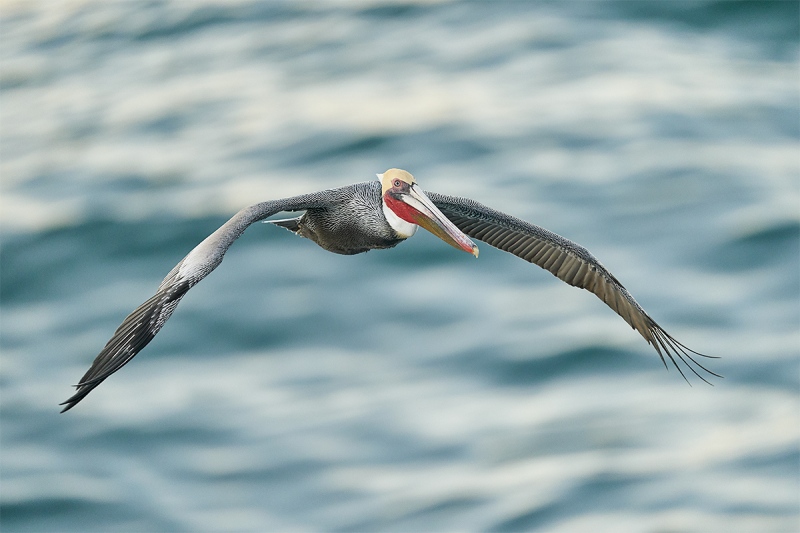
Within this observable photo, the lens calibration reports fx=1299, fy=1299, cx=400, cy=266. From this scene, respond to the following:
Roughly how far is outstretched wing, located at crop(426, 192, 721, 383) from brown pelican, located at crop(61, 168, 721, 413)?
0.01m

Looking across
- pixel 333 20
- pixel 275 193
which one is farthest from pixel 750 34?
→ pixel 275 193

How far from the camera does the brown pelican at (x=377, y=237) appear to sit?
40.3ft

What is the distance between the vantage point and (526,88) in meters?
45.6

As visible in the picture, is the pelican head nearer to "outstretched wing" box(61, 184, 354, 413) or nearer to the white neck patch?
the white neck patch

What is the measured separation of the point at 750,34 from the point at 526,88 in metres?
8.50

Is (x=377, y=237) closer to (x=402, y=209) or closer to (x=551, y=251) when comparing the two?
(x=402, y=209)

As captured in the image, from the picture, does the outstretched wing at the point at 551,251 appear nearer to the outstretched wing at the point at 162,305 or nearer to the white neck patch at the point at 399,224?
the white neck patch at the point at 399,224

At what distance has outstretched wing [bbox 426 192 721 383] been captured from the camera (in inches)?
598

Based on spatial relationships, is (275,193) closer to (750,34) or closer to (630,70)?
(630,70)

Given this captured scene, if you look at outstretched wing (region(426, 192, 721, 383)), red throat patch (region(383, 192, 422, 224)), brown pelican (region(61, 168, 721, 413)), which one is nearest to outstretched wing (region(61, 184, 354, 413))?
brown pelican (region(61, 168, 721, 413))

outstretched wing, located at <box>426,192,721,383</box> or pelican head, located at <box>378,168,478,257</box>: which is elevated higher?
pelican head, located at <box>378,168,478,257</box>

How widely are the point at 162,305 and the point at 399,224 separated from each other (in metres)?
2.88

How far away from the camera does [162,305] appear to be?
1238 centimetres

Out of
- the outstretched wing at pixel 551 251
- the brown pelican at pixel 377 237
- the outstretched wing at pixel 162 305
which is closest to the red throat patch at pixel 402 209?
the brown pelican at pixel 377 237
